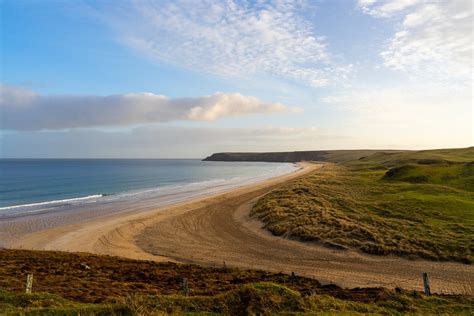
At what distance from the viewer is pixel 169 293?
12.2 meters

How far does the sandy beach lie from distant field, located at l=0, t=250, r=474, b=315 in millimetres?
3028

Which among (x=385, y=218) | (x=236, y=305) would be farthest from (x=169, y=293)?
(x=385, y=218)

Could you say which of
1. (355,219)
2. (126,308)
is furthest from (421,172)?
(126,308)

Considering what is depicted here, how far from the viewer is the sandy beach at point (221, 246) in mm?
16500

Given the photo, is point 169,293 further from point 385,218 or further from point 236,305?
point 385,218

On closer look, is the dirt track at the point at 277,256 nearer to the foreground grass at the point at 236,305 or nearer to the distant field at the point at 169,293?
the distant field at the point at 169,293

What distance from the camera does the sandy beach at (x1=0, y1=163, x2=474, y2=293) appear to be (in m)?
16.5

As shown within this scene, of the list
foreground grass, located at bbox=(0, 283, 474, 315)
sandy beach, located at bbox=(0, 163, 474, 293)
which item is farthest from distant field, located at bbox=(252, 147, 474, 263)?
foreground grass, located at bbox=(0, 283, 474, 315)

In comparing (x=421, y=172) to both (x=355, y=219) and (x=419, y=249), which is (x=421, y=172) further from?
(x=419, y=249)

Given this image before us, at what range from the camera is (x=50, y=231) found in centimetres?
2859

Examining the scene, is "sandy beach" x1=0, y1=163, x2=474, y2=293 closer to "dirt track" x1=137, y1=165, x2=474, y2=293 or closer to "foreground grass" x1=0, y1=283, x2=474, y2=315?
"dirt track" x1=137, y1=165, x2=474, y2=293

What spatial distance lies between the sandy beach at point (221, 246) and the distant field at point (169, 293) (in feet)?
9.93

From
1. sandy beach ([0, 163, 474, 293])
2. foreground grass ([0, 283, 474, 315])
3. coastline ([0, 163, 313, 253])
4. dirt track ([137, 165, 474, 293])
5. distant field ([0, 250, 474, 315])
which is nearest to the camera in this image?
foreground grass ([0, 283, 474, 315])

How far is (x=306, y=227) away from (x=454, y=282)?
11.0m
